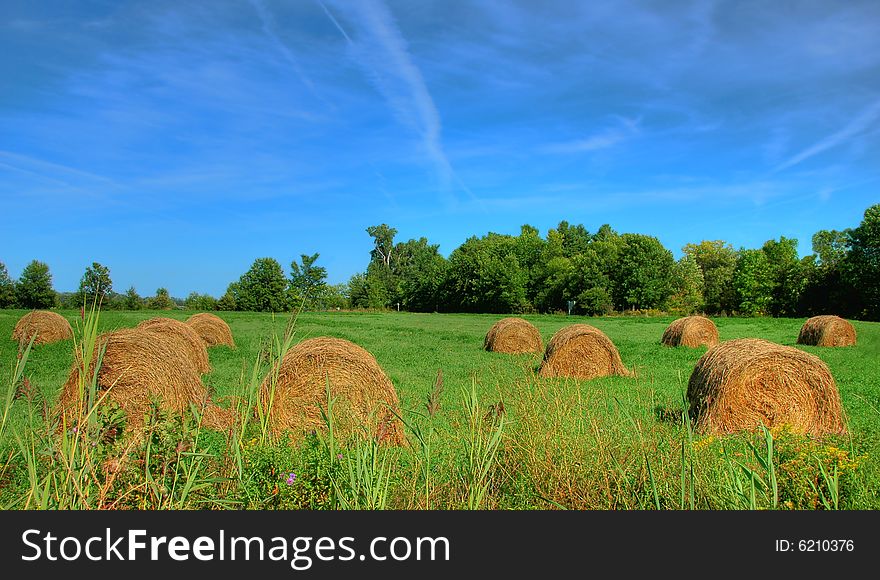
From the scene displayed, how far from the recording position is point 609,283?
211ft

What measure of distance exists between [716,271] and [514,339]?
5998 cm

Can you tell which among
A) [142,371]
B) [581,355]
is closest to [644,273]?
[581,355]

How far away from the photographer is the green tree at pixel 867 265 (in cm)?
5019

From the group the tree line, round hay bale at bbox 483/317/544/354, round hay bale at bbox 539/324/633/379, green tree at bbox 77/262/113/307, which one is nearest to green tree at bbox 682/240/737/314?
the tree line

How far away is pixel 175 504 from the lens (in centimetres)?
342

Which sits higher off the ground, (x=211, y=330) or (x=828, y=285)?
(x=828, y=285)

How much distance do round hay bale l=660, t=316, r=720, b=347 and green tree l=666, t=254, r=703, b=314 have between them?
39.6 meters

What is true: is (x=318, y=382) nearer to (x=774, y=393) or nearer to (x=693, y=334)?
(x=774, y=393)

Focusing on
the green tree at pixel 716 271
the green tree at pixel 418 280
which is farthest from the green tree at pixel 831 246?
the green tree at pixel 418 280

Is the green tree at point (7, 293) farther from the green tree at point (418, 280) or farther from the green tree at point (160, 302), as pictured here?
the green tree at point (418, 280)

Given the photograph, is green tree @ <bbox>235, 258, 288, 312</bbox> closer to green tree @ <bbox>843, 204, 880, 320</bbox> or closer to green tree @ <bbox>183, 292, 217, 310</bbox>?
green tree @ <bbox>183, 292, 217, 310</bbox>

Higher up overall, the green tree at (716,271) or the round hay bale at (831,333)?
the green tree at (716,271)

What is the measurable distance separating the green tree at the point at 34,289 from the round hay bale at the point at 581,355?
1830 inches

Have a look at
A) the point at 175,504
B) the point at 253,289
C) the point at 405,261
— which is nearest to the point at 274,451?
the point at 175,504
